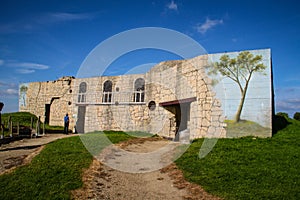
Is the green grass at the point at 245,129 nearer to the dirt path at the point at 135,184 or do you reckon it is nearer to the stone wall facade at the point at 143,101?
the stone wall facade at the point at 143,101

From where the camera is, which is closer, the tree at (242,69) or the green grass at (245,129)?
the green grass at (245,129)

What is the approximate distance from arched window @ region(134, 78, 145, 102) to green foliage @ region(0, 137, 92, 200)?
1061cm

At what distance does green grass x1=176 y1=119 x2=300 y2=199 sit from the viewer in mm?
4980

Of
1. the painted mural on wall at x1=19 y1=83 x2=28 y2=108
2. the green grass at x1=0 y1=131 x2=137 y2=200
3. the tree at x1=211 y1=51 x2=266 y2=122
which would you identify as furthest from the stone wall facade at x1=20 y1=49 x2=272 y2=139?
the green grass at x1=0 y1=131 x2=137 y2=200

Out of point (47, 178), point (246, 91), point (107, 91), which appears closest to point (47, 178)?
point (47, 178)

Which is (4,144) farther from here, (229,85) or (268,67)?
(268,67)

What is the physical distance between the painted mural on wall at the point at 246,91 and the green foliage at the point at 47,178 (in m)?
6.09

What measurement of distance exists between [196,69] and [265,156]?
5927 millimetres

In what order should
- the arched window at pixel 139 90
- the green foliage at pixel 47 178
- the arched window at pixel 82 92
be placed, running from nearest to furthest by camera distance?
the green foliage at pixel 47 178
the arched window at pixel 139 90
the arched window at pixel 82 92

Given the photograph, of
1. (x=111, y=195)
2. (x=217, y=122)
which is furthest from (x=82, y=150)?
(x=217, y=122)

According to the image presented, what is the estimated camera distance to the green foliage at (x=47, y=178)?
4.97 meters

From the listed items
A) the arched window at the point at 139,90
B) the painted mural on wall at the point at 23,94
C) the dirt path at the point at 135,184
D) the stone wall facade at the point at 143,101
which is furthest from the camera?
the painted mural on wall at the point at 23,94

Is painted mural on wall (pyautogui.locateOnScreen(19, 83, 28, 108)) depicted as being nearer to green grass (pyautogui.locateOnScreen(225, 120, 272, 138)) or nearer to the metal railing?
the metal railing

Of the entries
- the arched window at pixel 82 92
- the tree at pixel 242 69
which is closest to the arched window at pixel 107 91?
the arched window at pixel 82 92
